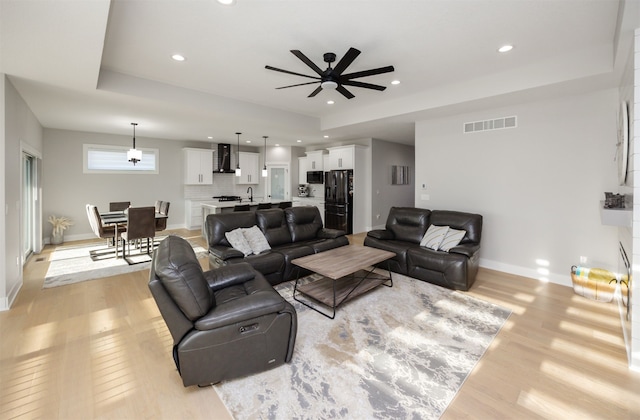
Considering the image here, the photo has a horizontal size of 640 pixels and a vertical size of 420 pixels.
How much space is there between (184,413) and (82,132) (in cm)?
772

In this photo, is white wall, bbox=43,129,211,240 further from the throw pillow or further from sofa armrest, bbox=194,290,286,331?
sofa armrest, bbox=194,290,286,331

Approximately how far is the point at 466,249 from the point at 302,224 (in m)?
2.51

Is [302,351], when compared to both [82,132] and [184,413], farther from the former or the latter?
[82,132]

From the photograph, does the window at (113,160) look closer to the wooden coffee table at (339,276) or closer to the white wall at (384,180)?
the white wall at (384,180)

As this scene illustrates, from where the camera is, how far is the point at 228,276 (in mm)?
2748

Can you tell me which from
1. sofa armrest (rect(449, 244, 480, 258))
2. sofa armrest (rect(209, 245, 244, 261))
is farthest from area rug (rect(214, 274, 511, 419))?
sofa armrest (rect(209, 245, 244, 261))

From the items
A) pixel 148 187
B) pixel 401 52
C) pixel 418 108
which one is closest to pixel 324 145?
pixel 418 108

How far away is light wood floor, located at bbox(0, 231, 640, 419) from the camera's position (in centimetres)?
Answer: 180

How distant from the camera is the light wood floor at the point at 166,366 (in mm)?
1802

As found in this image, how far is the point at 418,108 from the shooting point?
4.59 m

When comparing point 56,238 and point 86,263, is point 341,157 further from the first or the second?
point 56,238

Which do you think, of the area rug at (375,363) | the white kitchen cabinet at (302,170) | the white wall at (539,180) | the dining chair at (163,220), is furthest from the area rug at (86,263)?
the white wall at (539,180)

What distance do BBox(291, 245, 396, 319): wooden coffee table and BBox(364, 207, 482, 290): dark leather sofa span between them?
18.1 inches

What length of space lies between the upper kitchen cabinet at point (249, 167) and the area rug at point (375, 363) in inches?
268
